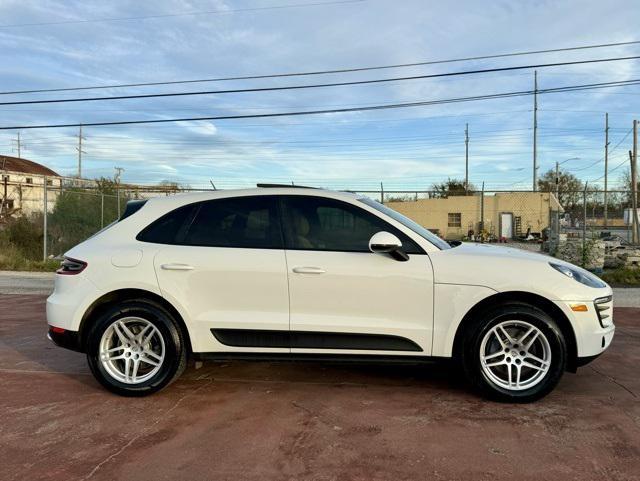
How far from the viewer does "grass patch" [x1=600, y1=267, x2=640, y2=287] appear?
1202cm

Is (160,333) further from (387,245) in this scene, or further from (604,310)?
(604,310)

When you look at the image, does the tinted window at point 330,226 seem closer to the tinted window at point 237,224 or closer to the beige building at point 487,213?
the tinted window at point 237,224

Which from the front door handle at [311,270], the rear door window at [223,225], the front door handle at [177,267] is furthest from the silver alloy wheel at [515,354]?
the front door handle at [177,267]

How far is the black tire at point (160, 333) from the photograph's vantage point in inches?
178

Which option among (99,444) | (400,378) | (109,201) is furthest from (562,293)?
(109,201)

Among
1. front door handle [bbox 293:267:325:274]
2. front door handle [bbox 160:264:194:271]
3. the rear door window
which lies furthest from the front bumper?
front door handle [bbox 160:264:194:271]

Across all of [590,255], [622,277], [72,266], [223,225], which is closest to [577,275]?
[223,225]

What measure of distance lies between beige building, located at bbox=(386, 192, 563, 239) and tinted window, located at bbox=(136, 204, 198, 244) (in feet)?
131

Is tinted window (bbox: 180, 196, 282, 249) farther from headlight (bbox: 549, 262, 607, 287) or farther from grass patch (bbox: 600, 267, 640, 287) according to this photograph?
grass patch (bbox: 600, 267, 640, 287)

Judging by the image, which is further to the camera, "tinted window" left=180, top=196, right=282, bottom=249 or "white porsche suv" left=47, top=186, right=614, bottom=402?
"tinted window" left=180, top=196, right=282, bottom=249

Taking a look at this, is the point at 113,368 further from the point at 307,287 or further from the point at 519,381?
the point at 519,381

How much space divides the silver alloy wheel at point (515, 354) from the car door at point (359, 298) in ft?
1.67

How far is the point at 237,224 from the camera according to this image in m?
4.69

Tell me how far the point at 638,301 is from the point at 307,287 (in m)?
8.10
